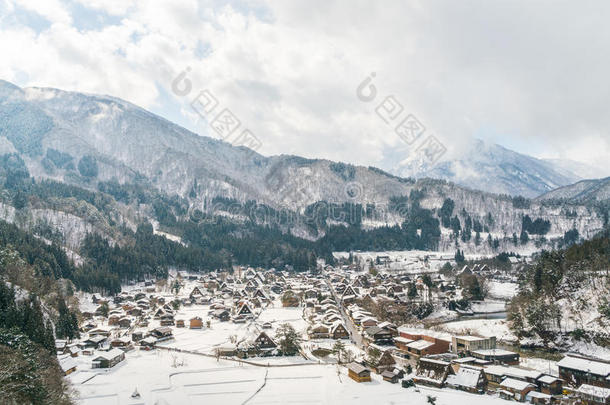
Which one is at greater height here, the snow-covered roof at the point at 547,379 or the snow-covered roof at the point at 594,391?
the snow-covered roof at the point at 547,379

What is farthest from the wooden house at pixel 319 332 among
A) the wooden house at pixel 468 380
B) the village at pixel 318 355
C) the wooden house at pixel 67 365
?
the wooden house at pixel 67 365

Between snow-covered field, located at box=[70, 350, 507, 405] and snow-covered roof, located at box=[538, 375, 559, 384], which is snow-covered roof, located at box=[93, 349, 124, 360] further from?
snow-covered roof, located at box=[538, 375, 559, 384]

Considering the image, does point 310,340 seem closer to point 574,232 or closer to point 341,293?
point 341,293

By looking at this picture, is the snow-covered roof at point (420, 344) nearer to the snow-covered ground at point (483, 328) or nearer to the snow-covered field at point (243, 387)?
the snow-covered field at point (243, 387)

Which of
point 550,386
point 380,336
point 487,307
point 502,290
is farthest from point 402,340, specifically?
point 502,290

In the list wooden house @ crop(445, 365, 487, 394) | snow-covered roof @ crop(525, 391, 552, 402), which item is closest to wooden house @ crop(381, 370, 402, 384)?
wooden house @ crop(445, 365, 487, 394)

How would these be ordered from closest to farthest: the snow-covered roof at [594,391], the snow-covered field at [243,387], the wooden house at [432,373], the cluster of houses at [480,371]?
the snow-covered roof at [594,391] < the snow-covered field at [243,387] < the cluster of houses at [480,371] < the wooden house at [432,373]

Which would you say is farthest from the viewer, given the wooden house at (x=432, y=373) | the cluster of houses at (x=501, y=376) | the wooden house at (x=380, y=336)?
the wooden house at (x=380, y=336)
